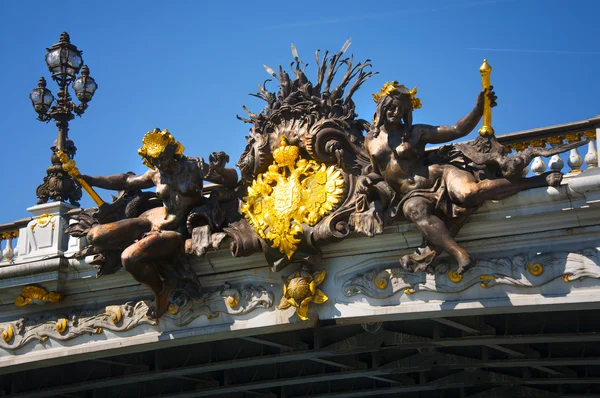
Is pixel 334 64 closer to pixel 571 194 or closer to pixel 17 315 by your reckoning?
pixel 571 194

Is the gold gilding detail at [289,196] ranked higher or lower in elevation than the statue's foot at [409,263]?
higher

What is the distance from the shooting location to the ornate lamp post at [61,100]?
24875 millimetres

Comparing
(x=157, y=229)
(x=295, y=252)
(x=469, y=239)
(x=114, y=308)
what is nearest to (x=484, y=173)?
(x=469, y=239)

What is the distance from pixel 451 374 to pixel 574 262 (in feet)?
28.6

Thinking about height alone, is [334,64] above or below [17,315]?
above

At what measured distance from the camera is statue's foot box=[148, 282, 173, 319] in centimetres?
2300

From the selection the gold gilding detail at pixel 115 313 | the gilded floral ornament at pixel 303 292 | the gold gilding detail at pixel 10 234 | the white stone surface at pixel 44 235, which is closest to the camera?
the gilded floral ornament at pixel 303 292

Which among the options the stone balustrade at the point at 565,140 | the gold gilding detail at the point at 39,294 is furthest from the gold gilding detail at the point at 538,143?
the gold gilding detail at the point at 39,294

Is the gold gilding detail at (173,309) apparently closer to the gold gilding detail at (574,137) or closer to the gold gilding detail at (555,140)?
the gold gilding detail at (555,140)

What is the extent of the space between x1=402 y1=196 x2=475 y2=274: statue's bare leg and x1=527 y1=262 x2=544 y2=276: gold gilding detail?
99 centimetres

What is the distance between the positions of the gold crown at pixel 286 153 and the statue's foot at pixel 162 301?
3.24 m

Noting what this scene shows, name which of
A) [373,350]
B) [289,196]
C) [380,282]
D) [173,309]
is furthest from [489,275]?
[173,309]

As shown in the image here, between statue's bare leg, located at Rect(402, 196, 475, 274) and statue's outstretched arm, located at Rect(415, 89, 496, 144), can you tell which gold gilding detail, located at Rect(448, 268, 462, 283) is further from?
statue's outstretched arm, located at Rect(415, 89, 496, 144)

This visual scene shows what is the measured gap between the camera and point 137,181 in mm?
23203
